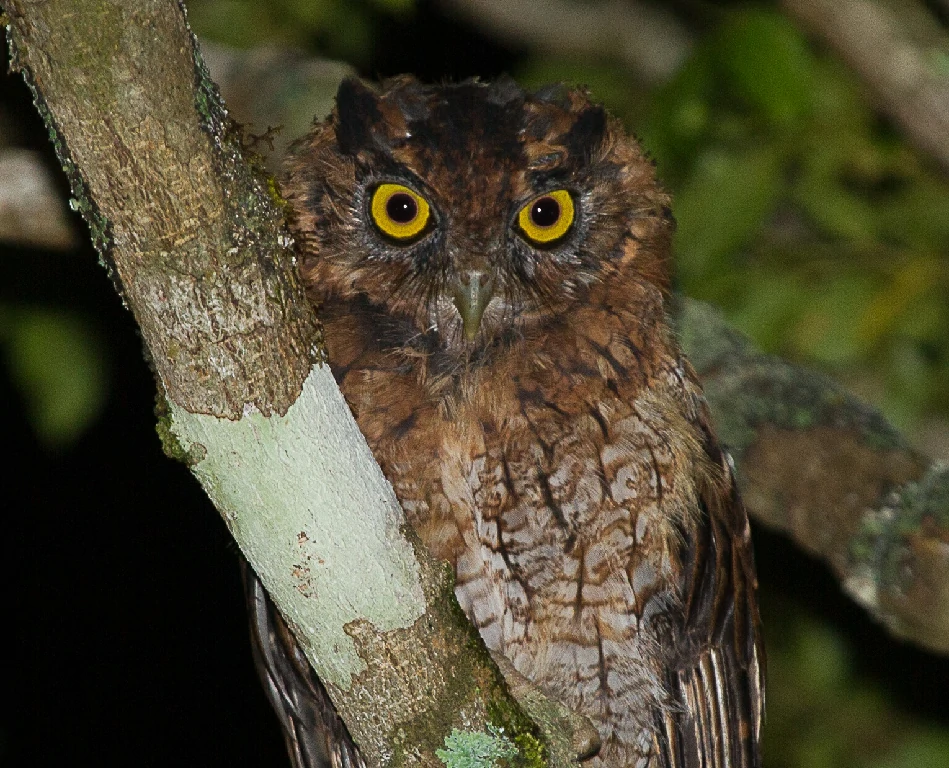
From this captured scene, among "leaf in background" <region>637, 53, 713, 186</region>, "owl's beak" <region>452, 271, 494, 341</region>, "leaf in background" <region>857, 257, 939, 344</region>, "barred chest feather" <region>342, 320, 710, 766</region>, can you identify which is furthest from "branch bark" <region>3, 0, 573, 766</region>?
"leaf in background" <region>857, 257, 939, 344</region>

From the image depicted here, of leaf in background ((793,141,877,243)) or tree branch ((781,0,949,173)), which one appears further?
leaf in background ((793,141,877,243))

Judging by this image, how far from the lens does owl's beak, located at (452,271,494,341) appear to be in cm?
209

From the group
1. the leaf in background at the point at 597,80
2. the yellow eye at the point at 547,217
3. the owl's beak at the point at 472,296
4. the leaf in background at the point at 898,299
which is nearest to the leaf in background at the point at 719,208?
the leaf in background at the point at 898,299

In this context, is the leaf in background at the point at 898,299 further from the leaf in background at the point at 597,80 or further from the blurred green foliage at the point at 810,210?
the leaf in background at the point at 597,80

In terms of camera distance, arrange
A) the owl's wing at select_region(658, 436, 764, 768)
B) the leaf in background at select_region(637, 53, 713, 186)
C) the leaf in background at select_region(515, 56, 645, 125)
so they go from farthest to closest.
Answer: the leaf in background at select_region(515, 56, 645, 125), the leaf in background at select_region(637, 53, 713, 186), the owl's wing at select_region(658, 436, 764, 768)

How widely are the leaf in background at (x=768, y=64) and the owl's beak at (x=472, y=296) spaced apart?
101 centimetres

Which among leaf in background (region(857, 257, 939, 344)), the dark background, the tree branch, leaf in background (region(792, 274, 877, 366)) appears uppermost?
the tree branch

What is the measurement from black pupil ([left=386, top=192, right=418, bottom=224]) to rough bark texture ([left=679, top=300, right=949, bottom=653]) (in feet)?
3.99

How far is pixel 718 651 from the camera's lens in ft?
8.62

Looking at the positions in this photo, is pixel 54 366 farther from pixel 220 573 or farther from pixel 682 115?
pixel 682 115

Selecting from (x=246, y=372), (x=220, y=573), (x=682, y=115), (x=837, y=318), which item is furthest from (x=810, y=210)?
(x=220, y=573)

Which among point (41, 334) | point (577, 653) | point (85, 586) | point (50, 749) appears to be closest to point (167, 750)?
point (50, 749)

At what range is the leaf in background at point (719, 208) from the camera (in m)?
3.05

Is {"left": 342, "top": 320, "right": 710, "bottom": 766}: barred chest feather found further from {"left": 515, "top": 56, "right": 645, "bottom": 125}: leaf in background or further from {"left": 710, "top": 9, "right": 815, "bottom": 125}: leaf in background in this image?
{"left": 515, "top": 56, "right": 645, "bottom": 125}: leaf in background
